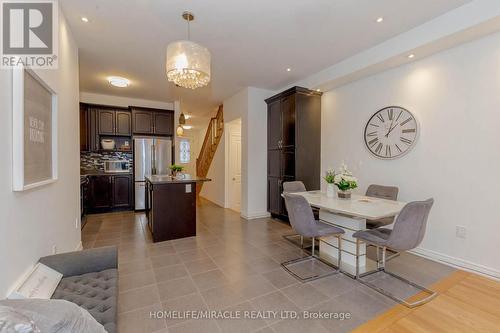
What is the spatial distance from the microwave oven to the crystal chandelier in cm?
447

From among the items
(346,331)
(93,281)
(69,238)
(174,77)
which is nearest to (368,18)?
(174,77)

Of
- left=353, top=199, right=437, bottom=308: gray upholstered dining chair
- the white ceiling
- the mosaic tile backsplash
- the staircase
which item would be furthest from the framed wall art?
the staircase

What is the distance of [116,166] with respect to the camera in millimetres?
5918

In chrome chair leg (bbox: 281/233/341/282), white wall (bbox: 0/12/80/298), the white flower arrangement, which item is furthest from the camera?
the white flower arrangement

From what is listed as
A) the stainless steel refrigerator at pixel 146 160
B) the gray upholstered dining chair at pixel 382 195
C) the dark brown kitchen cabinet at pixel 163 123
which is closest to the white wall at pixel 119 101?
the dark brown kitchen cabinet at pixel 163 123

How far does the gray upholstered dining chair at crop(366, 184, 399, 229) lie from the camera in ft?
9.82

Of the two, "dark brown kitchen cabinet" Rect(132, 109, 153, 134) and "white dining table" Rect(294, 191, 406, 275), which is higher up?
"dark brown kitchen cabinet" Rect(132, 109, 153, 134)

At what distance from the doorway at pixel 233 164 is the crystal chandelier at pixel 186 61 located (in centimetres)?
376

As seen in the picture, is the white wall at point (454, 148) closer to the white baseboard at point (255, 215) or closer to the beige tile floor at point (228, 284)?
the beige tile floor at point (228, 284)

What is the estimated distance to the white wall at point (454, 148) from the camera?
2541mm

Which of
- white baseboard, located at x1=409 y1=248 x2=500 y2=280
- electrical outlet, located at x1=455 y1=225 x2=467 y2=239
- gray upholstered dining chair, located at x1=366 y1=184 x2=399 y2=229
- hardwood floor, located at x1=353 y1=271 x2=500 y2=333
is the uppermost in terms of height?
gray upholstered dining chair, located at x1=366 y1=184 x2=399 y2=229

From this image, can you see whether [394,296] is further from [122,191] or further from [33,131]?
[122,191]

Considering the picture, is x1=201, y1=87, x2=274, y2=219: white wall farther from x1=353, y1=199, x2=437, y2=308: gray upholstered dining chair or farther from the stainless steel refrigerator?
x1=353, y1=199, x2=437, y2=308: gray upholstered dining chair

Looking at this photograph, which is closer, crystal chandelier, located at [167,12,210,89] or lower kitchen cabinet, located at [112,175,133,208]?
crystal chandelier, located at [167,12,210,89]
